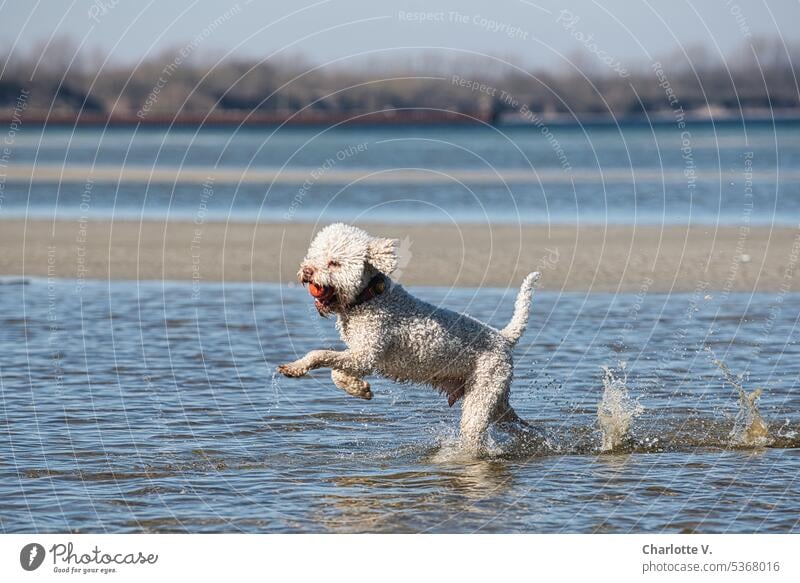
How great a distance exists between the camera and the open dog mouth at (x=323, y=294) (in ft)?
29.7

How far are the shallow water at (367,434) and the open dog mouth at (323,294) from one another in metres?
1.35

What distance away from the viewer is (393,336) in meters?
9.35

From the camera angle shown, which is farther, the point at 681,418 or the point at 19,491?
the point at 681,418

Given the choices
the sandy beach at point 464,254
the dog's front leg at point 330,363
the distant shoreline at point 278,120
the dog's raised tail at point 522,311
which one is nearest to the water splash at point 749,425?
the dog's raised tail at point 522,311

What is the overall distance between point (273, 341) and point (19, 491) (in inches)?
247

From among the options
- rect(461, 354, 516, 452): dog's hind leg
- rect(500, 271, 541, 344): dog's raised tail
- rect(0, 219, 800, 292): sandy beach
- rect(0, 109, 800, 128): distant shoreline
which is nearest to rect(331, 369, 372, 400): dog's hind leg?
rect(461, 354, 516, 452): dog's hind leg

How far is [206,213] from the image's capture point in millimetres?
31531

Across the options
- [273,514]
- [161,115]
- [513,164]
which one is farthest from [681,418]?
[161,115]

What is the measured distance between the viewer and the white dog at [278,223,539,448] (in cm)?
902

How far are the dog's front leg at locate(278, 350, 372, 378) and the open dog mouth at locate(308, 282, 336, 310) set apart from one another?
362 millimetres

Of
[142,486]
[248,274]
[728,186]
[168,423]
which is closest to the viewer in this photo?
[142,486]

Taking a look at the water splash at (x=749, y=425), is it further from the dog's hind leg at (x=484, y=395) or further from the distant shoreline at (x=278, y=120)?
the distant shoreline at (x=278, y=120)

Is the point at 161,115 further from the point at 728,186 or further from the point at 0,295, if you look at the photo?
the point at 0,295

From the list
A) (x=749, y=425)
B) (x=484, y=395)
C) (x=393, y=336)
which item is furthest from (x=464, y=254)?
(x=393, y=336)
